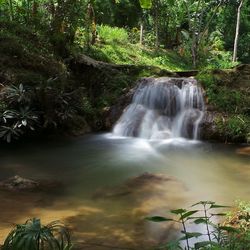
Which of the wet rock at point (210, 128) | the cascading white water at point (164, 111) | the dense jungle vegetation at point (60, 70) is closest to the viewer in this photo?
the dense jungle vegetation at point (60, 70)

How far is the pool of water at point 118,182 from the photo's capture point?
579 cm

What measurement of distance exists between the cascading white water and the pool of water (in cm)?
60

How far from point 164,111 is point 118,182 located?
577 centimetres

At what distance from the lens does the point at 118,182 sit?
8078mm

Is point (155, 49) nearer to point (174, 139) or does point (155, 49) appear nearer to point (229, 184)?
point (174, 139)

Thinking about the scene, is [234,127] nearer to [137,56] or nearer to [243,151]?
[243,151]

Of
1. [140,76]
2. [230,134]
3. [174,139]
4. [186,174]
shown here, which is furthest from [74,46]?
[186,174]

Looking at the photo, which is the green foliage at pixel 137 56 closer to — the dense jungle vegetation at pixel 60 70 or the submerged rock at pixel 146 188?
the dense jungle vegetation at pixel 60 70

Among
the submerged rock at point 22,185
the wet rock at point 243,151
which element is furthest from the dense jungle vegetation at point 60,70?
the submerged rock at point 22,185

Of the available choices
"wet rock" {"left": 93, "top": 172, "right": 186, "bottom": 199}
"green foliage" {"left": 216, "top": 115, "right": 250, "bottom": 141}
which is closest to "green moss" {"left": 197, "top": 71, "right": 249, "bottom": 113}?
"green foliage" {"left": 216, "top": 115, "right": 250, "bottom": 141}

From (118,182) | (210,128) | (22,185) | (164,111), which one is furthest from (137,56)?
(22,185)

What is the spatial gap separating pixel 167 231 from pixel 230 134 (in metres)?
7.06

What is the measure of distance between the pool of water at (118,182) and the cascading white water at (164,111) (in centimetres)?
60

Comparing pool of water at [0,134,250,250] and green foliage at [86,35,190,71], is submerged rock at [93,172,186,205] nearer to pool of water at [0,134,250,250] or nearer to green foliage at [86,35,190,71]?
pool of water at [0,134,250,250]
